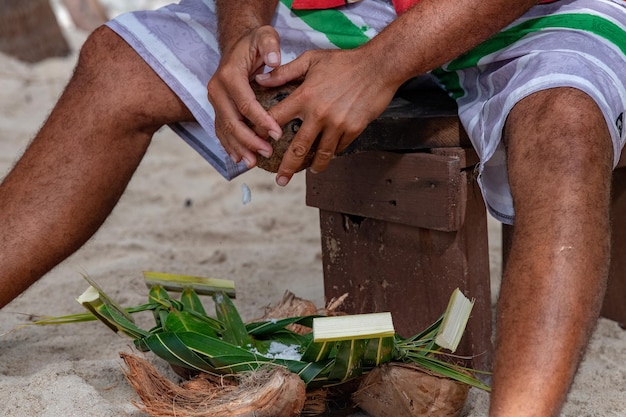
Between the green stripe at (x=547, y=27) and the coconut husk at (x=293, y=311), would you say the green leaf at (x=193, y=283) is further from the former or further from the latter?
the green stripe at (x=547, y=27)

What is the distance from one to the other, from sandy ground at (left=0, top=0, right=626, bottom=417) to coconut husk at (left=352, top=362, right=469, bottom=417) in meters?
0.10

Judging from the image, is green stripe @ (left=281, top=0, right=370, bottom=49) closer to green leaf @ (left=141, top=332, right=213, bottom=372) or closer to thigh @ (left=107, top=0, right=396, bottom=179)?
thigh @ (left=107, top=0, right=396, bottom=179)

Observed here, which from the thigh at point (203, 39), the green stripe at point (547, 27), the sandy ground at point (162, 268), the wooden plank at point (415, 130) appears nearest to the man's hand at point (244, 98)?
the thigh at point (203, 39)

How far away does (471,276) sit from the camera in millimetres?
1776

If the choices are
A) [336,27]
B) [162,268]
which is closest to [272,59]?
[336,27]

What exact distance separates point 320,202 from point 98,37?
0.63 metres

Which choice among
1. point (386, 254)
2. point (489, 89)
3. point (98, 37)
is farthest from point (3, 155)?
point (489, 89)

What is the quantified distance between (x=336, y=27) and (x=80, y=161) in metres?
0.63

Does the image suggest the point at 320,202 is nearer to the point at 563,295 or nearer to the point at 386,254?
the point at 386,254

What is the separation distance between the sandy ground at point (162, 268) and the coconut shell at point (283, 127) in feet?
1.66

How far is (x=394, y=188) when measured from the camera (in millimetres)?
1850

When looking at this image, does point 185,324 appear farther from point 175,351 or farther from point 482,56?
point 482,56

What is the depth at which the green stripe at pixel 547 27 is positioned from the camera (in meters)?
1.62

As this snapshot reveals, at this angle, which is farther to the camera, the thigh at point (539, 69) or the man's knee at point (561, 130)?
the thigh at point (539, 69)
